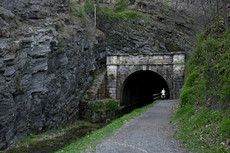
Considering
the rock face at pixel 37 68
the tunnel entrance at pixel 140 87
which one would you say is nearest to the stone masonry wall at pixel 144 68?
the tunnel entrance at pixel 140 87

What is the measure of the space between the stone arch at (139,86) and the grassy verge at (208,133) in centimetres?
1325

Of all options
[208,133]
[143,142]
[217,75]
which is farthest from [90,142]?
[217,75]

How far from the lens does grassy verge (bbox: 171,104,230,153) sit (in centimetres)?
515

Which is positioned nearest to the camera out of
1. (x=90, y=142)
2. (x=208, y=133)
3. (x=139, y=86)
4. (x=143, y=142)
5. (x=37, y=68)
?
(x=208, y=133)

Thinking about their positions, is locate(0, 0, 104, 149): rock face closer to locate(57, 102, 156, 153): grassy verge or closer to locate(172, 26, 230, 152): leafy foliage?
locate(57, 102, 156, 153): grassy verge

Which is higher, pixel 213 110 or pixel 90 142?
pixel 213 110

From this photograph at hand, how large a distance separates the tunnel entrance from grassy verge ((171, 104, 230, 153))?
45.4ft

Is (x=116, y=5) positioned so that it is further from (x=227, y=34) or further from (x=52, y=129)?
(x=227, y=34)

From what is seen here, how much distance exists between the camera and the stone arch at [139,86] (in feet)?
69.7

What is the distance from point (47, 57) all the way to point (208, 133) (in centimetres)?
996

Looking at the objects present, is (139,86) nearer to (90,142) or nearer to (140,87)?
(140,87)

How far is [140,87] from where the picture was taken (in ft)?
96.7

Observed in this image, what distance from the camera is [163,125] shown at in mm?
9367

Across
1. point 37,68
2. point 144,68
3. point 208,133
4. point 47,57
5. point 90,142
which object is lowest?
point 90,142
